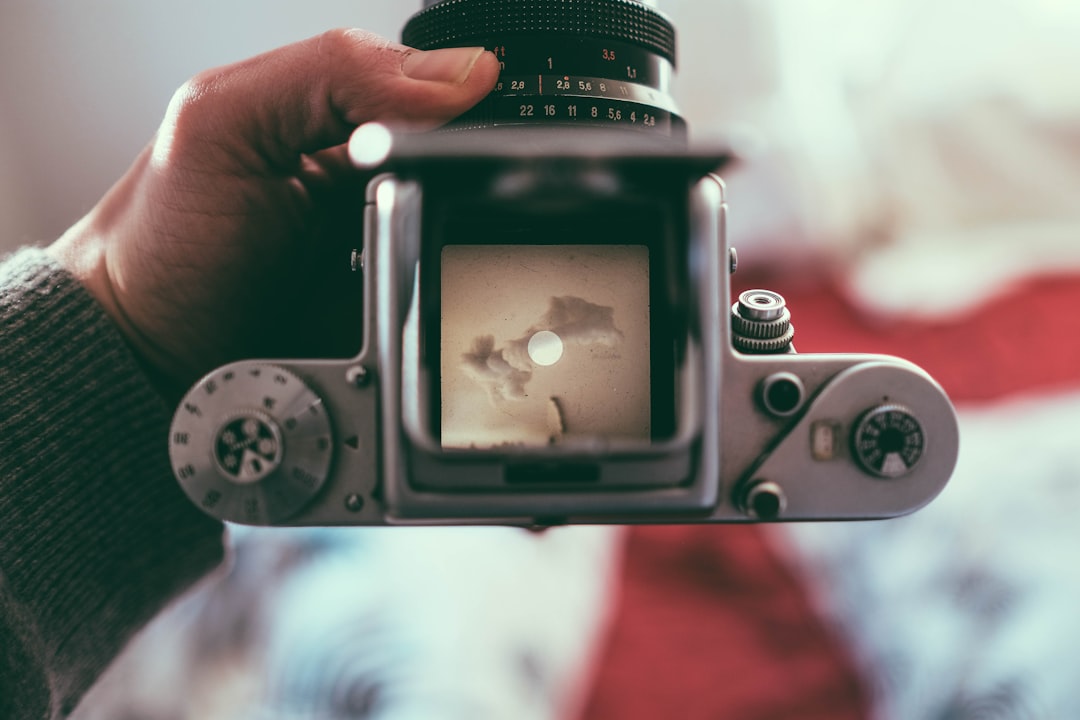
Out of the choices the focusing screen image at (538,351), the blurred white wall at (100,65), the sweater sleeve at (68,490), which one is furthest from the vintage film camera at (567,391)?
the blurred white wall at (100,65)

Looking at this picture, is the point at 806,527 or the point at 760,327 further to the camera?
the point at 806,527

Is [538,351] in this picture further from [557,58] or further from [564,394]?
[557,58]

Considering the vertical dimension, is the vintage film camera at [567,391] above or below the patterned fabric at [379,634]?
above

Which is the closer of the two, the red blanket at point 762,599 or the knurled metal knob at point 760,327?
the knurled metal knob at point 760,327

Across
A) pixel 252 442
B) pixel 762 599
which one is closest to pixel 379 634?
pixel 762 599

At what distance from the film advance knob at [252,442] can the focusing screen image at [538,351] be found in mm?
59

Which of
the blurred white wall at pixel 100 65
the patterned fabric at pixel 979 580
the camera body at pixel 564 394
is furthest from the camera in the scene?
the blurred white wall at pixel 100 65

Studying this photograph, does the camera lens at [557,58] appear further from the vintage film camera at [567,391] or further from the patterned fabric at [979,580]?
the patterned fabric at [979,580]

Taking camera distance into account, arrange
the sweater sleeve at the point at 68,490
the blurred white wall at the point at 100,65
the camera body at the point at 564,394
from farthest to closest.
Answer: the blurred white wall at the point at 100,65 → the sweater sleeve at the point at 68,490 → the camera body at the point at 564,394

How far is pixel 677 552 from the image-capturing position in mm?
913

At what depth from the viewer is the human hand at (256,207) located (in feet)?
1.47

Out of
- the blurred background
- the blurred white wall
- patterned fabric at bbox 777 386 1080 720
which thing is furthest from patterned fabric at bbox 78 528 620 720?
the blurred white wall

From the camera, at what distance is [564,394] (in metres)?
0.39

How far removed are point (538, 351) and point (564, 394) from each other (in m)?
0.02
